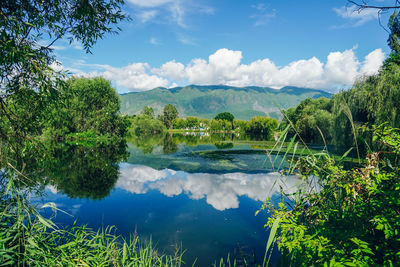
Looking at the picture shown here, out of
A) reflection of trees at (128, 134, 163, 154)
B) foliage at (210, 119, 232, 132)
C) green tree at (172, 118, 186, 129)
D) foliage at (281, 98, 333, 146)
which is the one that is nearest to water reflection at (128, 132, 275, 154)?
reflection of trees at (128, 134, 163, 154)

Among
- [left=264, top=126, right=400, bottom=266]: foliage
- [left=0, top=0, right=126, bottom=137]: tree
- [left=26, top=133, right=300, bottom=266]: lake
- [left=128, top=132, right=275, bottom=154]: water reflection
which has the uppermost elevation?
[left=0, top=0, right=126, bottom=137]: tree

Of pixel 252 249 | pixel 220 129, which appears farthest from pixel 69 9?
pixel 220 129

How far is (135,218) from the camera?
9148mm

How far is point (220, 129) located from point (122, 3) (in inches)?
5203

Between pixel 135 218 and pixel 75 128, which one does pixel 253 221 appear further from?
pixel 75 128

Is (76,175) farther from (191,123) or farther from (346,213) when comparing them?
(191,123)

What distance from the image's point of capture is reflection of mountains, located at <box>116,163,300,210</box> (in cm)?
1183

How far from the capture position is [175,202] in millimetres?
11234

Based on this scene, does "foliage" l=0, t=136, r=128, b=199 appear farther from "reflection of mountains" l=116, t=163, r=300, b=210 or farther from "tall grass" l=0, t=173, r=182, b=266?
"tall grass" l=0, t=173, r=182, b=266

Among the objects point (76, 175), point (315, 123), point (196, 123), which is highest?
point (315, 123)

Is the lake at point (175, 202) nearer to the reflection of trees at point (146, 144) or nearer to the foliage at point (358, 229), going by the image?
the foliage at point (358, 229)

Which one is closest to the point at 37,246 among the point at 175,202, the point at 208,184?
the point at 175,202

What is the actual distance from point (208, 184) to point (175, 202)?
3578mm

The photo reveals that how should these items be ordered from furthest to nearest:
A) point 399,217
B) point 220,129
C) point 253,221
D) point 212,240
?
point 220,129 < point 253,221 < point 212,240 < point 399,217
